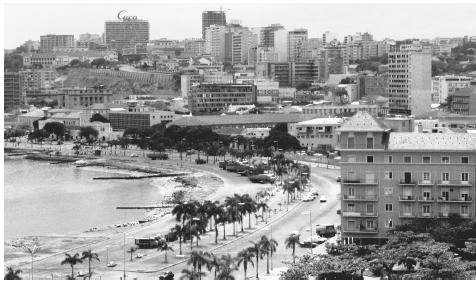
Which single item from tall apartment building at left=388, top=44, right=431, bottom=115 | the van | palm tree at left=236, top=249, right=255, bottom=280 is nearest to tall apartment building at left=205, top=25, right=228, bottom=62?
tall apartment building at left=388, top=44, right=431, bottom=115

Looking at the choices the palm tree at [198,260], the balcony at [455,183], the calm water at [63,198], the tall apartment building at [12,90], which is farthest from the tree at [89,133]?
the palm tree at [198,260]

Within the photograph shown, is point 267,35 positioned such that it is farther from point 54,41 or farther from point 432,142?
point 432,142

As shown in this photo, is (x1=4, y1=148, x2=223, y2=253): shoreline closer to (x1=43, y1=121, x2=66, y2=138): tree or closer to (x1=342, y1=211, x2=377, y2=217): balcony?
(x1=43, y1=121, x2=66, y2=138): tree

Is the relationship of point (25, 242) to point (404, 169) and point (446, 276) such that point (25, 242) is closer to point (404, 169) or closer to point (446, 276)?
point (404, 169)

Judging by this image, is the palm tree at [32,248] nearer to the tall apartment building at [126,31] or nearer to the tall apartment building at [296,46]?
the tall apartment building at [296,46]

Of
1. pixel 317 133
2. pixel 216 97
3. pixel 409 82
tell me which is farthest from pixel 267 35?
pixel 317 133

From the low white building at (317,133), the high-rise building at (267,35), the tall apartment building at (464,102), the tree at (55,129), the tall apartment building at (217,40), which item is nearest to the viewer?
the low white building at (317,133)

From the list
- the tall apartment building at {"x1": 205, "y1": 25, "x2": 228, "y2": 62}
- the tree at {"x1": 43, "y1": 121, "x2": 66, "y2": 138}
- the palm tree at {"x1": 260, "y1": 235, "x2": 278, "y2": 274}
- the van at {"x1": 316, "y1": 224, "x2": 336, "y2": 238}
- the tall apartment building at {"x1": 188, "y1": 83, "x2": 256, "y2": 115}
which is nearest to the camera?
the palm tree at {"x1": 260, "y1": 235, "x2": 278, "y2": 274}
